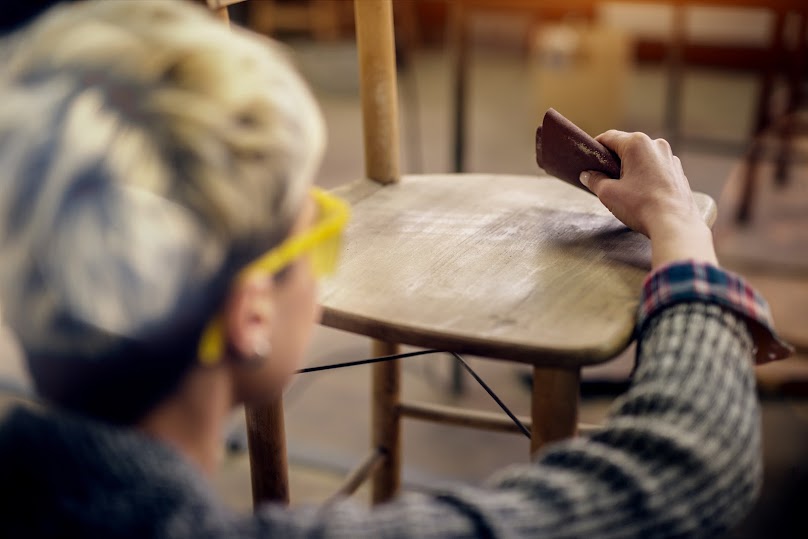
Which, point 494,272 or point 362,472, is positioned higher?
point 494,272

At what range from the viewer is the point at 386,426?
4.64 feet

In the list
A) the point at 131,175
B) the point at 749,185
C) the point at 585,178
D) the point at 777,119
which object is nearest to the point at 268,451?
the point at 585,178

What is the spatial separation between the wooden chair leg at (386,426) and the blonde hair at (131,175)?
864 millimetres

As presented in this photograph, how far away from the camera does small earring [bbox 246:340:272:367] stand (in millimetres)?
565

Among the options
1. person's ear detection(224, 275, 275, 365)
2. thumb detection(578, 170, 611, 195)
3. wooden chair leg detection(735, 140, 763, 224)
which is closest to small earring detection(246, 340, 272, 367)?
person's ear detection(224, 275, 275, 365)

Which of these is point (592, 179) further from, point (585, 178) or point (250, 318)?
point (250, 318)

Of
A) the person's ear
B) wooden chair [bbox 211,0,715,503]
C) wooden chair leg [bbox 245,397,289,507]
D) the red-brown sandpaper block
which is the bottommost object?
wooden chair leg [bbox 245,397,289,507]

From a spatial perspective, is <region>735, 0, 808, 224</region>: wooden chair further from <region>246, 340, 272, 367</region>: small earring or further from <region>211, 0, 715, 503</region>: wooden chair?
<region>246, 340, 272, 367</region>: small earring

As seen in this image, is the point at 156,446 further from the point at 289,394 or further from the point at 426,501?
the point at 289,394

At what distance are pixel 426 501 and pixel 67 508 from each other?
221 mm

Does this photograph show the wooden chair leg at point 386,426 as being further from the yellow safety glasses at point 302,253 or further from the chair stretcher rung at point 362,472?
the yellow safety glasses at point 302,253

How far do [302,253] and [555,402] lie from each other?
1.18ft

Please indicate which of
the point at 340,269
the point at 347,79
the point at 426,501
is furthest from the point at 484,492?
the point at 347,79

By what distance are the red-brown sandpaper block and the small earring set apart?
50cm
